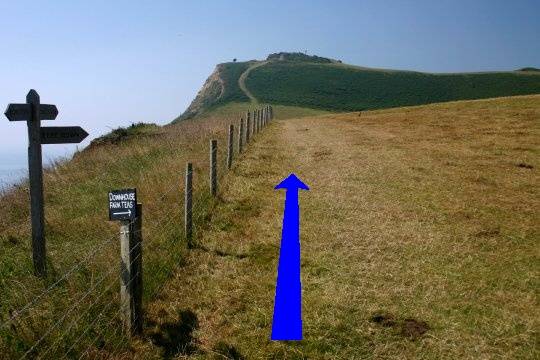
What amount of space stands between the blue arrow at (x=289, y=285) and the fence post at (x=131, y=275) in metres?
1.49

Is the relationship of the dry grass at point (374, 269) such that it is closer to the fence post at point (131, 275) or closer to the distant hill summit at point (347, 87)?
the fence post at point (131, 275)

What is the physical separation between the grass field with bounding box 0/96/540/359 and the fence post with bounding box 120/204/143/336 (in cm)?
15

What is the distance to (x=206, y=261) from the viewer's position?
7.04 metres

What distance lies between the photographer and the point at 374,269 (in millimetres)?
6777

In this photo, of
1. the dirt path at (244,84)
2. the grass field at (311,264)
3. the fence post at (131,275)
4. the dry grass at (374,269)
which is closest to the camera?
the fence post at (131,275)

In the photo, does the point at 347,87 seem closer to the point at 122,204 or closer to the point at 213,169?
the point at 213,169

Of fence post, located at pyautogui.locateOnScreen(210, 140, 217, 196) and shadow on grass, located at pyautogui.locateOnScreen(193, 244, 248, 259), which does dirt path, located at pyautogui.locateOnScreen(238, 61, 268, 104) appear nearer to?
fence post, located at pyautogui.locateOnScreen(210, 140, 217, 196)

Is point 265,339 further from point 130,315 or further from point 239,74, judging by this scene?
point 239,74

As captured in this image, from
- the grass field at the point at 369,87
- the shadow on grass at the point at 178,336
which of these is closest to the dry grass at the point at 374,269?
the shadow on grass at the point at 178,336

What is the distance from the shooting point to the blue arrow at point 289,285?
521 centimetres

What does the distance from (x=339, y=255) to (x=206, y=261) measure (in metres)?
2.08
